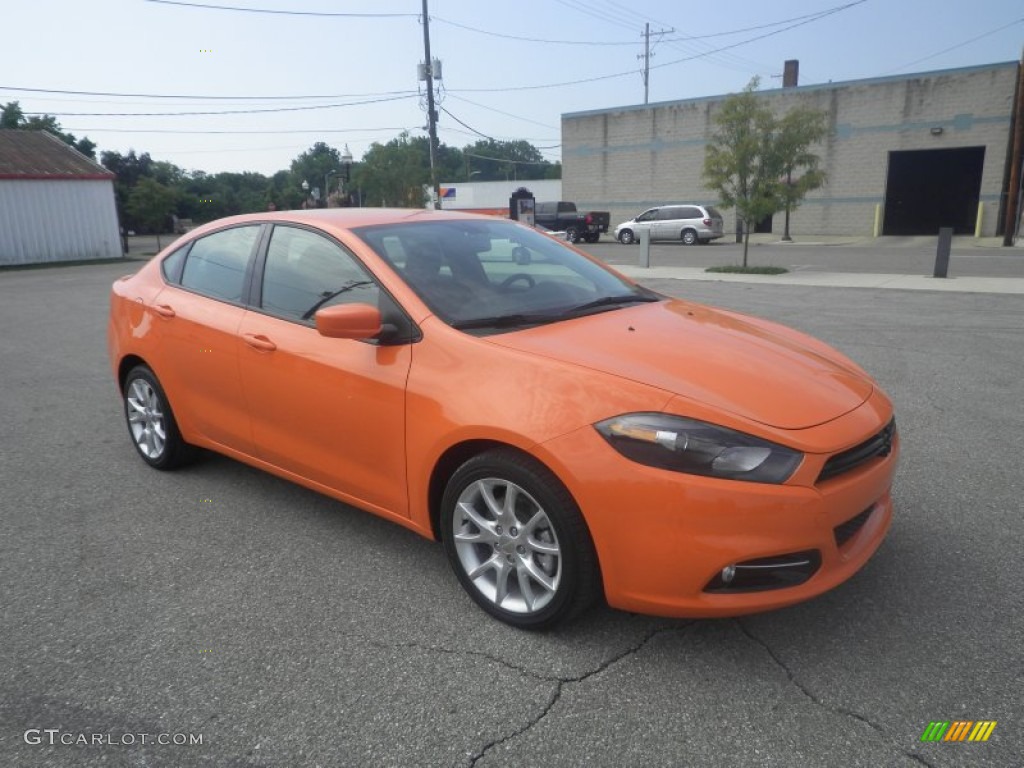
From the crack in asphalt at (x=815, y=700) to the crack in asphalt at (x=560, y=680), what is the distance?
0.27m

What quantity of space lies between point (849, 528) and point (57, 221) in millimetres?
32641

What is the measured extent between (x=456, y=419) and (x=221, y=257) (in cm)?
216

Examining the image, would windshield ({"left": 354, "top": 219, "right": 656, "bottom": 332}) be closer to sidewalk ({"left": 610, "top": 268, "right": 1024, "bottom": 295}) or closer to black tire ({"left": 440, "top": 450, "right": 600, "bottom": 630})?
black tire ({"left": 440, "top": 450, "right": 600, "bottom": 630})

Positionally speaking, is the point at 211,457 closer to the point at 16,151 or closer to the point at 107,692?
the point at 107,692

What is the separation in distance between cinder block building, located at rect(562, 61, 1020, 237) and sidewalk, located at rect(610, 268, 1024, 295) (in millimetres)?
16857

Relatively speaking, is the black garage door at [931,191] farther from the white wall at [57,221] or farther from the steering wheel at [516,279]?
the steering wheel at [516,279]

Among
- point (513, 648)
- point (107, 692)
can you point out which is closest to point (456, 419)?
point (513, 648)

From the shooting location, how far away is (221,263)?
4188 millimetres

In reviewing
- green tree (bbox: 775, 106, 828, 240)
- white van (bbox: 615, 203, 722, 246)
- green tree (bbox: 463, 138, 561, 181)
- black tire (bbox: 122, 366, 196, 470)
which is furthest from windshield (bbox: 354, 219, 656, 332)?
green tree (bbox: 463, 138, 561, 181)

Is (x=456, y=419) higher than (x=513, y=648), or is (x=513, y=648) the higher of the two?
(x=456, y=419)

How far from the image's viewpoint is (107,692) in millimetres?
2551

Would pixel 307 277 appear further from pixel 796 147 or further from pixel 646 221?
pixel 646 221

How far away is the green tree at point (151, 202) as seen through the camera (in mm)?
35219

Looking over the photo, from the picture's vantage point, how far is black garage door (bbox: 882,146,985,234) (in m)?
32.2
